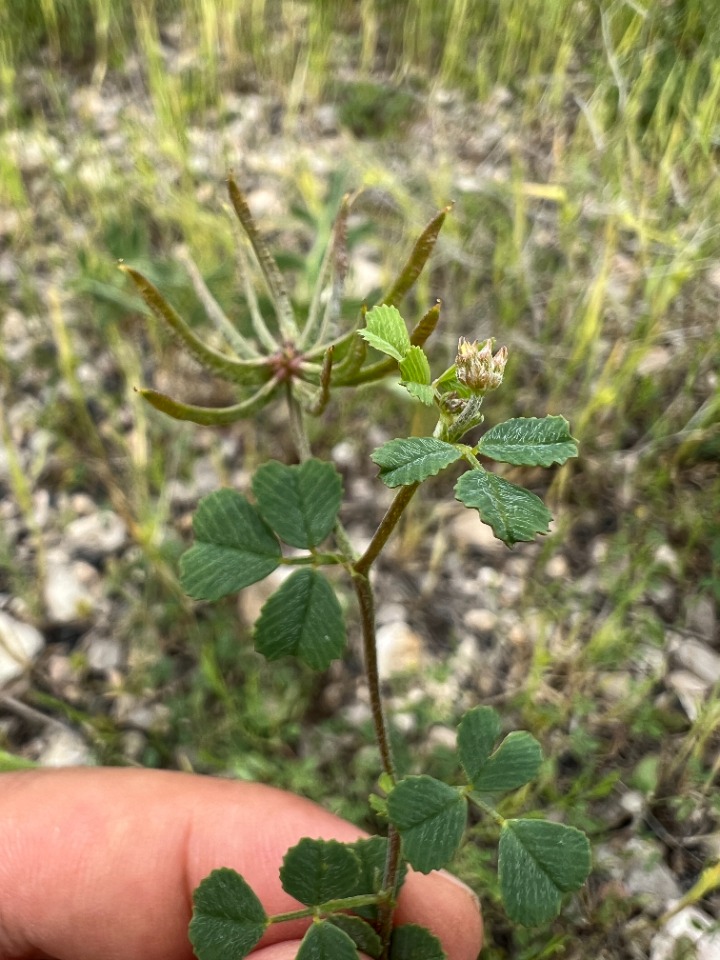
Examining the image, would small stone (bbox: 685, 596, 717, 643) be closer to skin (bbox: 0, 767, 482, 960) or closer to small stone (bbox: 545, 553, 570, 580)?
small stone (bbox: 545, 553, 570, 580)

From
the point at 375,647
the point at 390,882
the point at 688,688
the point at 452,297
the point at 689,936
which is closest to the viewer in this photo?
the point at 375,647

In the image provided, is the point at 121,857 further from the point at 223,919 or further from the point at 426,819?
the point at 426,819

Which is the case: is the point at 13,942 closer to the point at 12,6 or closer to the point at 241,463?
the point at 241,463

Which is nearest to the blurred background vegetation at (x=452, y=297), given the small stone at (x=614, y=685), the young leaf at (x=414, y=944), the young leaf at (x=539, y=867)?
the small stone at (x=614, y=685)

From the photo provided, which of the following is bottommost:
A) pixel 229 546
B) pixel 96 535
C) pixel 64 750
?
pixel 64 750

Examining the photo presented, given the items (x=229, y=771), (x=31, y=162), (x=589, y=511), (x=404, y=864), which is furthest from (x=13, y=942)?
(x=31, y=162)

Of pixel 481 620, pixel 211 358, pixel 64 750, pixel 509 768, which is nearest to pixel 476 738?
pixel 509 768

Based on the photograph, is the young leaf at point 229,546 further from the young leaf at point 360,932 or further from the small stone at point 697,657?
the small stone at point 697,657

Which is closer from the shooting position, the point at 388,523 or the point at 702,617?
the point at 388,523
